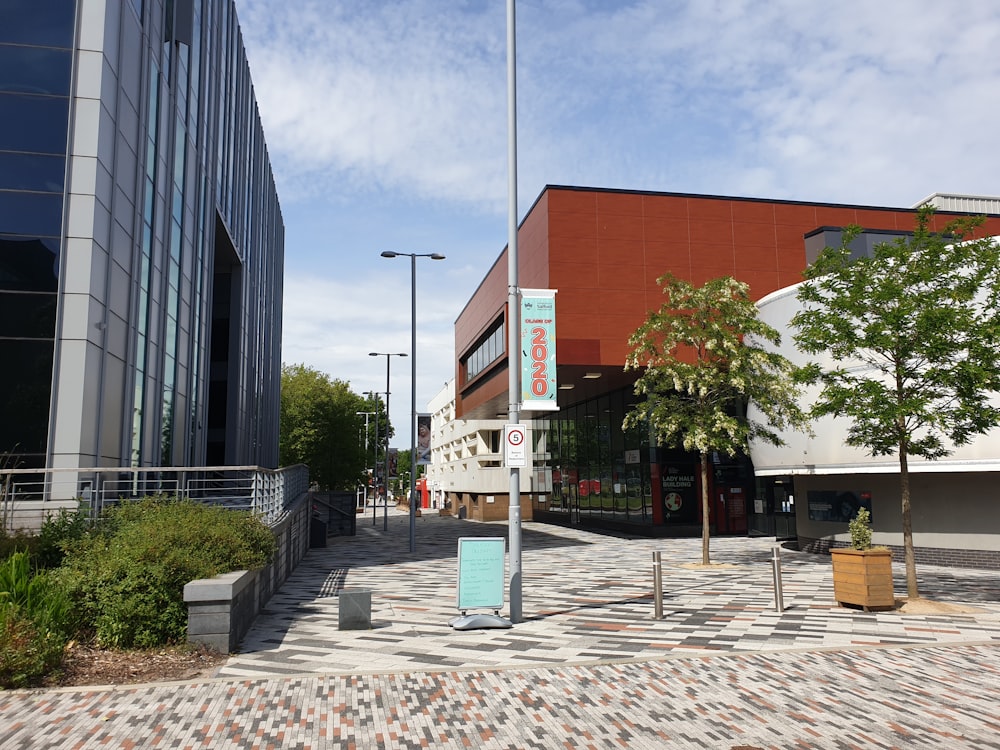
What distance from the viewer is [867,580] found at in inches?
515

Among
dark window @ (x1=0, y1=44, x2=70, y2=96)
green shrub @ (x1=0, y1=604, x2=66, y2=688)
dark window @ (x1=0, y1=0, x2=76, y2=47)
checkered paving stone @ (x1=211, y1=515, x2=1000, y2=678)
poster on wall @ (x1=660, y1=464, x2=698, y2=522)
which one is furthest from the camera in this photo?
poster on wall @ (x1=660, y1=464, x2=698, y2=522)

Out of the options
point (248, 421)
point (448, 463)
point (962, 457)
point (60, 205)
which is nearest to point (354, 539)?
point (248, 421)

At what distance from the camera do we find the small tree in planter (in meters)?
13.1

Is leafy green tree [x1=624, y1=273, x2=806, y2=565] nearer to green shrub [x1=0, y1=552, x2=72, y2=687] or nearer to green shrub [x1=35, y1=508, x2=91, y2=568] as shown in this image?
green shrub [x1=35, y1=508, x2=91, y2=568]

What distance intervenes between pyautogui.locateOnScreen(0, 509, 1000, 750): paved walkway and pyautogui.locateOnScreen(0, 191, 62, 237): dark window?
10327 millimetres

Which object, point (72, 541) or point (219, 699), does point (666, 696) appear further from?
point (72, 541)

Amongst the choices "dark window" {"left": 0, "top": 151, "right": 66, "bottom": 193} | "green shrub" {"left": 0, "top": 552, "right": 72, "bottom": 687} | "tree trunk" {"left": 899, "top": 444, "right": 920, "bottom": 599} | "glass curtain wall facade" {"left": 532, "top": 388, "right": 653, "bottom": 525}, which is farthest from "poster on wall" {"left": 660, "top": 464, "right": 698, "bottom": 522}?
"green shrub" {"left": 0, "top": 552, "right": 72, "bottom": 687}

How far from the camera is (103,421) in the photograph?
18594mm

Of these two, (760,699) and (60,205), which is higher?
(60,205)

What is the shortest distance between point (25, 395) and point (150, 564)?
9.49m

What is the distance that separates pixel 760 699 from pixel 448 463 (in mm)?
83391

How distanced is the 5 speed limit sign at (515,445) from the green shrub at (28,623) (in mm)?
6143

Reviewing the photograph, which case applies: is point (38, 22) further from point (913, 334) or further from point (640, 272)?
point (913, 334)

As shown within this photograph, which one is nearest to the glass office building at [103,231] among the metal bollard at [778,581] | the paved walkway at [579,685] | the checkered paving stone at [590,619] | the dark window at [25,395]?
the dark window at [25,395]
